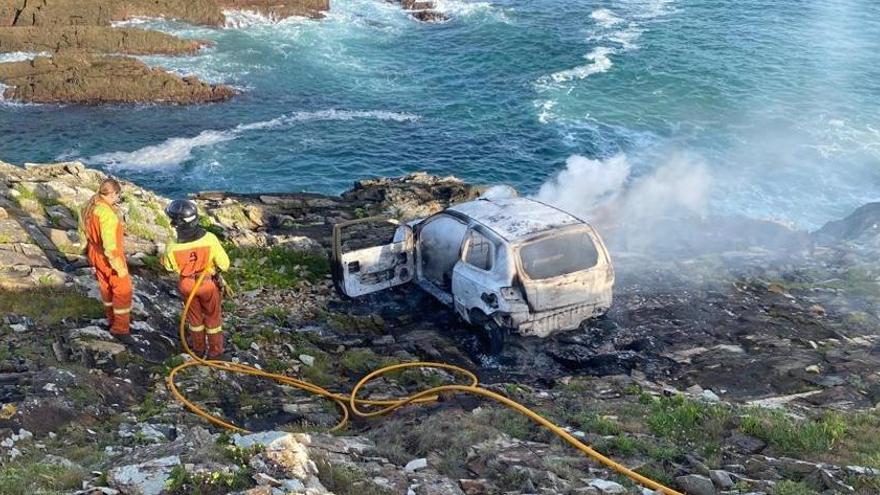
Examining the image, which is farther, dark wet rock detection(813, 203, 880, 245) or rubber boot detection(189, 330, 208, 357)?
dark wet rock detection(813, 203, 880, 245)

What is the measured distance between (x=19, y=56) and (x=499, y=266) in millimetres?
29608

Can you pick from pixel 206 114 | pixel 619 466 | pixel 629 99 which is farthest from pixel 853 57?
pixel 619 466

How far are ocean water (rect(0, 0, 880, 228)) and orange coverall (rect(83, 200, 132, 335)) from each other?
47.9 ft

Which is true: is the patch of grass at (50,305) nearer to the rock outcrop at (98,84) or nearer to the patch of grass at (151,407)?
the patch of grass at (151,407)

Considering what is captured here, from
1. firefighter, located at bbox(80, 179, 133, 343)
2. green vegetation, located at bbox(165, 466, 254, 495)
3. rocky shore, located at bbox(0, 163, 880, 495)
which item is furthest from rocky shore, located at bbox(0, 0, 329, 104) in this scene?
green vegetation, located at bbox(165, 466, 254, 495)

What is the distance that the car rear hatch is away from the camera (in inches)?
382

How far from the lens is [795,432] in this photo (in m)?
6.57

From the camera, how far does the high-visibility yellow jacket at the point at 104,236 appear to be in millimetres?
8164

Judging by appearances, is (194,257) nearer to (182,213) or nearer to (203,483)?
(182,213)

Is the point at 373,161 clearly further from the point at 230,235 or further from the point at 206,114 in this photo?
the point at 230,235

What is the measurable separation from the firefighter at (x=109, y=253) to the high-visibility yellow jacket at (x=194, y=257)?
51cm

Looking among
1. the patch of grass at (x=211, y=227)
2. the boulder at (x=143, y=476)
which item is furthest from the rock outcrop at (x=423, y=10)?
the boulder at (x=143, y=476)

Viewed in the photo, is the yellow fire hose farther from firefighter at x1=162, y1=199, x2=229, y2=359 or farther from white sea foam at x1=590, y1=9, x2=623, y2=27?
white sea foam at x1=590, y1=9, x2=623, y2=27

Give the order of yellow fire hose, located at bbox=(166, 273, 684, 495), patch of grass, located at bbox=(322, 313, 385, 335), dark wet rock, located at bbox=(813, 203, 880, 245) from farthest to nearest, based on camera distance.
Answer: dark wet rock, located at bbox=(813, 203, 880, 245), patch of grass, located at bbox=(322, 313, 385, 335), yellow fire hose, located at bbox=(166, 273, 684, 495)
